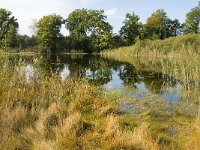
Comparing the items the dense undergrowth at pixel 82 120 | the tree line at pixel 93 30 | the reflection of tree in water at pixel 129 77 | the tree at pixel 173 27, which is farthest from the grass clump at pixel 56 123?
the tree at pixel 173 27

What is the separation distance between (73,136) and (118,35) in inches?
2600

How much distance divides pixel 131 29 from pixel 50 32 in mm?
18582

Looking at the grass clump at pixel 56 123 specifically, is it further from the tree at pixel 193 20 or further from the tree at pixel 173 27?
the tree at pixel 173 27

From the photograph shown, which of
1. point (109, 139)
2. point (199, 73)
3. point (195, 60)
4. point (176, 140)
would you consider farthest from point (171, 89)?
point (109, 139)

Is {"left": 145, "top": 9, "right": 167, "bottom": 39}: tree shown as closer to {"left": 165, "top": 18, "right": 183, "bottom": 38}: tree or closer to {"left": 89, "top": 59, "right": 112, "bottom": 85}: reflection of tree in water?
{"left": 165, "top": 18, "right": 183, "bottom": 38}: tree

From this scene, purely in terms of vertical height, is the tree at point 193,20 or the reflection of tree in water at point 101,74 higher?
the tree at point 193,20

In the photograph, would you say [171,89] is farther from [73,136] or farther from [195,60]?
[73,136]

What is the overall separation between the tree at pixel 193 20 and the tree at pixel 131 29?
10157 millimetres

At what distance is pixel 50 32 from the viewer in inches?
2840

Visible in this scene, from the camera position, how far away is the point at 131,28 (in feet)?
222

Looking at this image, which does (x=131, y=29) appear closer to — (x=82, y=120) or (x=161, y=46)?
(x=161, y=46)

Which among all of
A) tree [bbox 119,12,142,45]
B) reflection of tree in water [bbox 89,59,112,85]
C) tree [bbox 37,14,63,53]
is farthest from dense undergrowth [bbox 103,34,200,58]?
tree [bbox 37,14,63,53]

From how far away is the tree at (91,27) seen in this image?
70106mm

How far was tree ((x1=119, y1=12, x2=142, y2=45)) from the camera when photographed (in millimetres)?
67188
